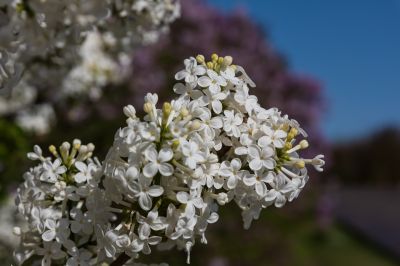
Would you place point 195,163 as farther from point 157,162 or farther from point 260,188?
point 260,188

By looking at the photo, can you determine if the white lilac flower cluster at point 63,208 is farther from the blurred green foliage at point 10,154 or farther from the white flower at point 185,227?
the blurred green foliage at point 10,154

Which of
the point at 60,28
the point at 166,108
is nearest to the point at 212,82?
the point at 166,108

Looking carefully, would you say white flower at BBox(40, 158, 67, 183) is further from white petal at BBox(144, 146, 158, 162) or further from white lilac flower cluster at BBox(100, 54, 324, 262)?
white petal at BBox(144, 146, 158, 162)

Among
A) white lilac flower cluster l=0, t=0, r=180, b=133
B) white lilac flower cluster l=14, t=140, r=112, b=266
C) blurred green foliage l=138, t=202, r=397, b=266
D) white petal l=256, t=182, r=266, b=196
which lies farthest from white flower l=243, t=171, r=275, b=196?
blurred green foliage l=138, t=202, r=397, b=266

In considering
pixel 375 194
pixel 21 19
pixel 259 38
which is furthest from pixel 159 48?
pixel 375 194

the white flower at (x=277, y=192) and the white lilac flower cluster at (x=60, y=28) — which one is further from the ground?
the white flower at (x=277, y=192)

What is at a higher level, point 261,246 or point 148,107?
point 148,107

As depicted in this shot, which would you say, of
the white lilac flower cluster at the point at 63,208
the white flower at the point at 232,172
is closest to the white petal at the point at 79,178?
the white lilac flower cluster at the point at 63,208
